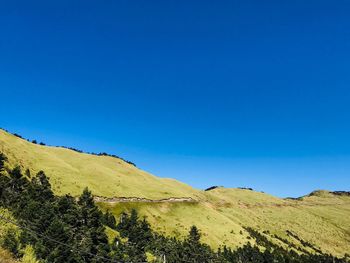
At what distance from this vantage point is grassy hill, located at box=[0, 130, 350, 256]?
9738 centimetres

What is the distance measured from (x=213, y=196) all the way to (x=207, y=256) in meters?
108

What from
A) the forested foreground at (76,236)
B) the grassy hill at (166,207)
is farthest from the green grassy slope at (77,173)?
the forested foreground at (76,236)

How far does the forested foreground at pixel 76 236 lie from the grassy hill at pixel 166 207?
12.6 m

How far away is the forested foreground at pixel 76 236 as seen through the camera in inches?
1479

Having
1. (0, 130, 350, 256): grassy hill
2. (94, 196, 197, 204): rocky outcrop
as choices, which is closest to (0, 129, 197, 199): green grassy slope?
(0, 130, 350, 256): grassy hill

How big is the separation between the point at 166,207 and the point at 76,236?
63.4m

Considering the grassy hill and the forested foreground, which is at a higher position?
the grassy hill

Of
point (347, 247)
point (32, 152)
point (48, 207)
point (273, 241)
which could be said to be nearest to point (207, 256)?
point (48, 207)

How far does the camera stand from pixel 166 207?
114m

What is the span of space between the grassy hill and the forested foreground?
12.6 metres

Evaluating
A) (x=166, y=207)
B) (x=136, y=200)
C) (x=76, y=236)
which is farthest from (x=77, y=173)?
(x=76, y=236)

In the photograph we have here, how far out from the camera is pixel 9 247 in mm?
25422

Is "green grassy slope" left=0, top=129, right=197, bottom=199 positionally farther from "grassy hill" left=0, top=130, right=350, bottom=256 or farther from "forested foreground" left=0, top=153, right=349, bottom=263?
"forested foreground" left=0, top=153, right=349, bottom=263

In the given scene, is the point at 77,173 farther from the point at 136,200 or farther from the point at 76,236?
the point at 76,236
